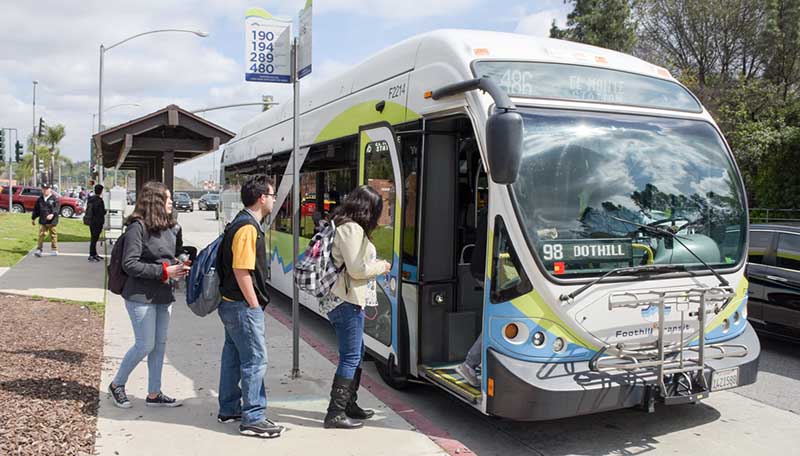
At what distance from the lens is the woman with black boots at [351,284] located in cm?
477

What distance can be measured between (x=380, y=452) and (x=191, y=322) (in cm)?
525

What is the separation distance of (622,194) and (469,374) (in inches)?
68.1

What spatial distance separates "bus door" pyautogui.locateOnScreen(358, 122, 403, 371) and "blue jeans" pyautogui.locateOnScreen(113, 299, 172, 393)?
1852 millimetres

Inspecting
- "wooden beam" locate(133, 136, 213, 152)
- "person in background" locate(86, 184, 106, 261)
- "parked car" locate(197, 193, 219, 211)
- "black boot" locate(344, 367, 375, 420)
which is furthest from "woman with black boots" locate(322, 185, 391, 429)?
"parked car" locate(197, 193, 219, 211)

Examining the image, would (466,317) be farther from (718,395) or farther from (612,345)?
(718,395)

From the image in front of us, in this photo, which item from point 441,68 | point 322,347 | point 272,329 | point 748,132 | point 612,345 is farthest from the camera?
point 748,132

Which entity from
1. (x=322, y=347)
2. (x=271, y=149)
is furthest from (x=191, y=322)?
(x=271, y=149)

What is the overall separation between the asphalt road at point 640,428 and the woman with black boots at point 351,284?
0.95 m

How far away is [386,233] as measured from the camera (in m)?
6.04

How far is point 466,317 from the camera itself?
18.7 ft

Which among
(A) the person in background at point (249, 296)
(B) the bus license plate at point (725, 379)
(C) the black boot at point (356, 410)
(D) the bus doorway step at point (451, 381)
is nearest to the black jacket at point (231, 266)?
(A) the person in background at point (249, 296)

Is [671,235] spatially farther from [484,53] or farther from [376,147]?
[376,147]

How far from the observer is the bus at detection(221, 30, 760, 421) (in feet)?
14.7

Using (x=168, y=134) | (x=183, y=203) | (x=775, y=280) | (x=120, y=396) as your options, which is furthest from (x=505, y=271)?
(x=183, y=203)
